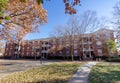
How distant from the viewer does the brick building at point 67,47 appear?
119 ft

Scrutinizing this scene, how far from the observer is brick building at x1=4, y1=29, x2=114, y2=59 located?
119ft

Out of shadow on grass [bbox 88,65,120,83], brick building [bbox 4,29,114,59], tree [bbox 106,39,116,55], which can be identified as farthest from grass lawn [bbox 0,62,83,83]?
tree [bbox 106,39,116,55]

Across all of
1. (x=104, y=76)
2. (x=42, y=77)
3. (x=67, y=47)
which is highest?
(x=67, y=47)

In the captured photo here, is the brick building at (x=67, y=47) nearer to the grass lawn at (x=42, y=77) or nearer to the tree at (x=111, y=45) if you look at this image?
the tree at (x=111, y=45)

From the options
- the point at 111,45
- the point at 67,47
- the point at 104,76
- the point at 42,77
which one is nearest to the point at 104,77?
the point at 104,76

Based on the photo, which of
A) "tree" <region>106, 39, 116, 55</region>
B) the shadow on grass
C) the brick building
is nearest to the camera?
the shadow on grass

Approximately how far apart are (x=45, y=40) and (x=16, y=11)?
4644 centimetres

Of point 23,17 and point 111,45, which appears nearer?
point 23,17

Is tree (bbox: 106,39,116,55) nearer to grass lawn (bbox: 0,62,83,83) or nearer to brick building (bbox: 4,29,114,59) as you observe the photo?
brick building (bbox: 4,29,114,59)

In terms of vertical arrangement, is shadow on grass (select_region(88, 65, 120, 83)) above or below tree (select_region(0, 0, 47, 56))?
below

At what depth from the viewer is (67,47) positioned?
144 ft

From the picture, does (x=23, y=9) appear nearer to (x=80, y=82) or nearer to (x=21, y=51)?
(x=80, y=82)

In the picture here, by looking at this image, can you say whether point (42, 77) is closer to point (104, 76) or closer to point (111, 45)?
point (104, 76)

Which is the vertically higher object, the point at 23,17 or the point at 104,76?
the point at 23,17
